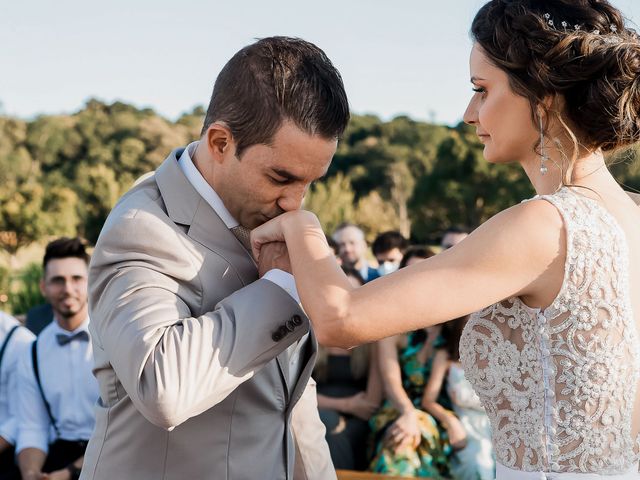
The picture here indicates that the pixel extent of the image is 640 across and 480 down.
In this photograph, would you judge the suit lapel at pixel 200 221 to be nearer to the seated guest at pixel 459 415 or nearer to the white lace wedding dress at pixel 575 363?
the white lace wedding dress at pixel 575 363

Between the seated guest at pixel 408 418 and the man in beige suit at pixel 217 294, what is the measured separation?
3.87 meters

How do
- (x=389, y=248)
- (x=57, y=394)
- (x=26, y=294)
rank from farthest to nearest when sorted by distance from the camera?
(x=26, y=294) < (x=389, y=248) < (x=57, y=394)

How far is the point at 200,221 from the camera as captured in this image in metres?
2.26

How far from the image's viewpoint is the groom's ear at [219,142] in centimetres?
230

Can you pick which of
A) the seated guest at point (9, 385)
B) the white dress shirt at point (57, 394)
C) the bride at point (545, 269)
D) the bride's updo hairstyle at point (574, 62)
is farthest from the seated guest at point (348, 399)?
the bride's updo hairstyle at point (574, 62)

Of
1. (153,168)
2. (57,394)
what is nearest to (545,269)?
(57,394)

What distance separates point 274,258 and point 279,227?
89 millimetres

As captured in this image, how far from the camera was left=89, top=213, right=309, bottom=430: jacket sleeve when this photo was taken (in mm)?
1833

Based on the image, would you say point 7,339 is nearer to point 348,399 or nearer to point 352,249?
point 348,399

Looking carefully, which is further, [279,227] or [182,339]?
[279,227]

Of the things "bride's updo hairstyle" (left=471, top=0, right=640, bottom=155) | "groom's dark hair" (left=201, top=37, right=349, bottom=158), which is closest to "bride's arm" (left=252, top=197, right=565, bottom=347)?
"bride's updo hairstyle" (left=471, top=0, right=640, bottom=155)

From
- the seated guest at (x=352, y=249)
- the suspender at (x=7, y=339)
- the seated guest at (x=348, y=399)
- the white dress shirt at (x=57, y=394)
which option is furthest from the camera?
the seated guest at (x=352, y=249)

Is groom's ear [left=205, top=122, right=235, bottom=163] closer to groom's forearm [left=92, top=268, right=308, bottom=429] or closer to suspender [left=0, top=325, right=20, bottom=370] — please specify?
groom's forearm [left=92, top=268, right=308, bottom=429]

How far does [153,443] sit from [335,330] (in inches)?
23.0
